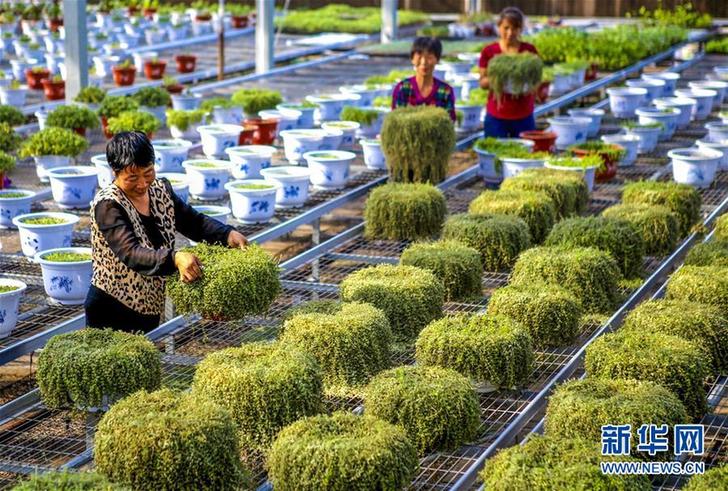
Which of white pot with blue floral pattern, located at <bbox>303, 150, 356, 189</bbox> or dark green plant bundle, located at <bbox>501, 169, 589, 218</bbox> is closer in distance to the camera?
dark green plant bundle, located at <bbox>501, 169, 589, 218</bbox>

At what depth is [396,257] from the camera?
8.39 meters

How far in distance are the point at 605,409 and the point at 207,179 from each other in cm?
482

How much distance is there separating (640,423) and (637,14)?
24.1m

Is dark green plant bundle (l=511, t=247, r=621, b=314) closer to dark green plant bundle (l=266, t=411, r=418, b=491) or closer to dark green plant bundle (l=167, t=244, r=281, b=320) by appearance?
dark green plant bundle (l=167, t=244, r=281, b=320)

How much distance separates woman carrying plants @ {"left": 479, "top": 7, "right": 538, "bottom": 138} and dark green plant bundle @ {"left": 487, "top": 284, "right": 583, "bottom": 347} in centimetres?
465

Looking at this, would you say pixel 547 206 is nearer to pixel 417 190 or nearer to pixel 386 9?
pixel 417 190

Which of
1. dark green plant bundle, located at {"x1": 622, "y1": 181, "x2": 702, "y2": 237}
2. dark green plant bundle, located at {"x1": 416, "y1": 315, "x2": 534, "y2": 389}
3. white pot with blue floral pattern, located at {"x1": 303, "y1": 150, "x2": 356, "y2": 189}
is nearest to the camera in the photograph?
dark green plant bundle, located at {"x1": 416, "y1": 315, "x2": 534, "y2": 389}

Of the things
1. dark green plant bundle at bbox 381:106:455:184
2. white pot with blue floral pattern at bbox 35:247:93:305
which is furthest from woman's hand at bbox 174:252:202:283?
dark green plant bundle at bbox 381:106:455:184

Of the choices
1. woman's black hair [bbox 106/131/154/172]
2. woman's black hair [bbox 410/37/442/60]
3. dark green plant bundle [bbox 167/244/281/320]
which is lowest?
dark green plant bundle [bbox 167/244/281/320]

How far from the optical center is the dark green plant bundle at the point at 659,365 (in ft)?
18.6

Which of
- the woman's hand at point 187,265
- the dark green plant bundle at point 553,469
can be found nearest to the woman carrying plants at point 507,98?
the woman's hand at point 187,265

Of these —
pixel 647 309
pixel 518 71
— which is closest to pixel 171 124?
pixel 518 71

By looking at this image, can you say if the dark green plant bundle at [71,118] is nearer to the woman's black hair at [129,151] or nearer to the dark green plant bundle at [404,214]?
the dark green plant bundle at [404,214]

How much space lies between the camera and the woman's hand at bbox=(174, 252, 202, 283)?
223 inches
